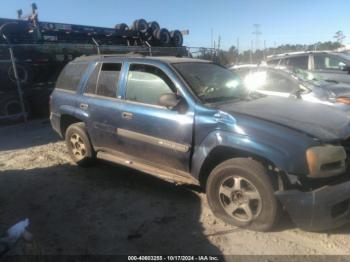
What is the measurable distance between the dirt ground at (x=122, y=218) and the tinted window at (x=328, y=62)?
25.8ft

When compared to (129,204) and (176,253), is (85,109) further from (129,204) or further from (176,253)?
(176,253)

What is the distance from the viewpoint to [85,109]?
18.2 feet

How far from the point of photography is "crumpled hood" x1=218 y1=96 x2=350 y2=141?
3643 millimetres

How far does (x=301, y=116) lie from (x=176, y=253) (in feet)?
6.11

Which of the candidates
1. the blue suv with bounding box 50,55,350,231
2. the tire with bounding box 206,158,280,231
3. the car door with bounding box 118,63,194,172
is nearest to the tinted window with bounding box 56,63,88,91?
the blue suv with bounding box 50,55,350,231

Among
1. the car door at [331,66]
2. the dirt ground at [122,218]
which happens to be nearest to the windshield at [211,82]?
the dirt ground at [122,218]

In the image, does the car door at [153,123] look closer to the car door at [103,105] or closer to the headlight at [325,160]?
the car door at [103,105]

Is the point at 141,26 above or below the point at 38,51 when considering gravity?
above

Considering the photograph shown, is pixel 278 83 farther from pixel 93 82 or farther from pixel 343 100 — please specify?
pixel 93 82

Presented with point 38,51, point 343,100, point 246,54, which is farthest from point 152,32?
point 246,54

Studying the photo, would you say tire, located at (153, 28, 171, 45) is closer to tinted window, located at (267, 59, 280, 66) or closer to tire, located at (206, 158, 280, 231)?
tinted window, located at (267, 59, 280, 66)

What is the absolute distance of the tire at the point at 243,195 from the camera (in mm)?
3602

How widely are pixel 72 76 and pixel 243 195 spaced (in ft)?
11.7

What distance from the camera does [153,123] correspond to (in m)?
4.49
